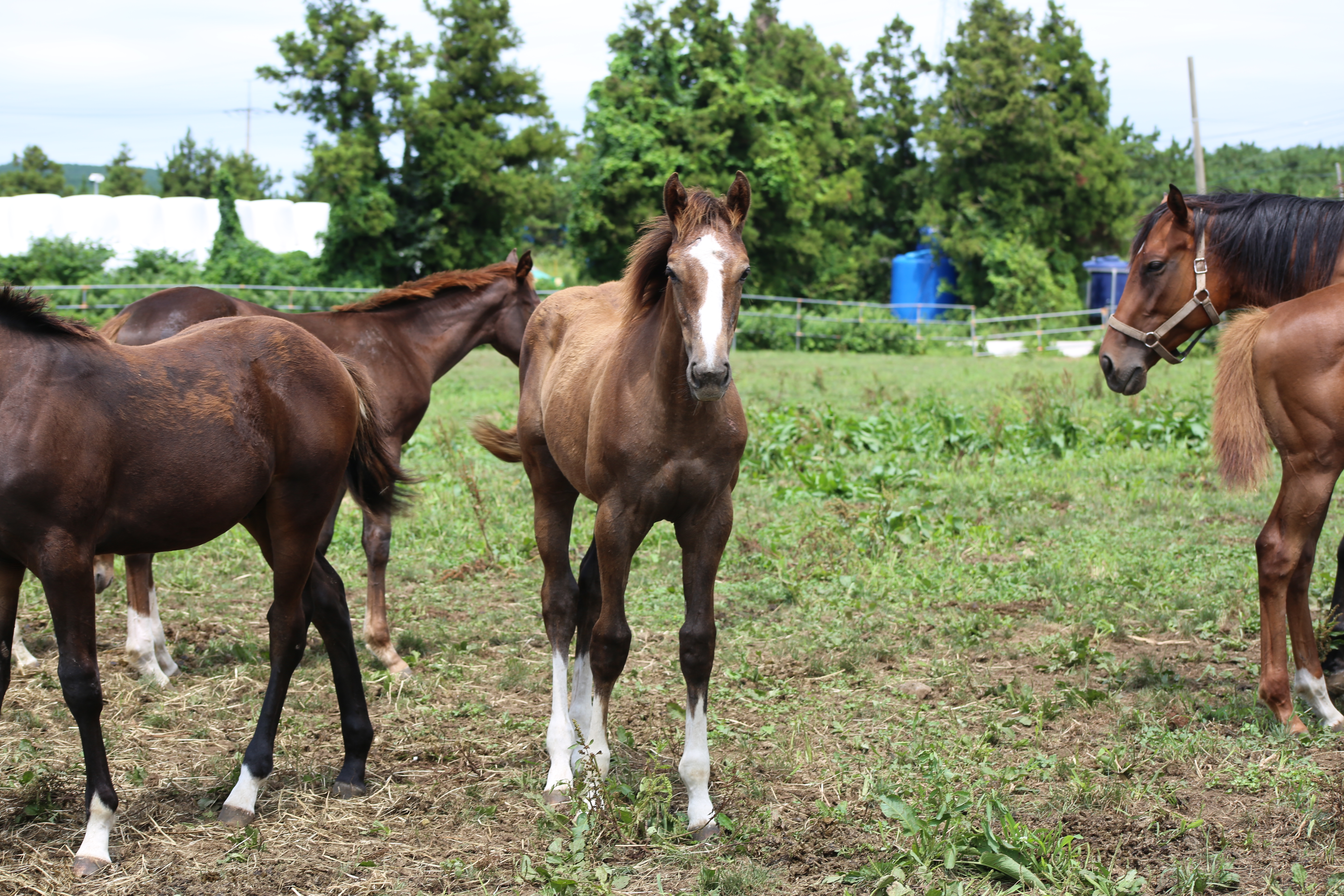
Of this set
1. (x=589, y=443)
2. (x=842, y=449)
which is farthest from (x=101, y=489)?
(x=842, y=449)

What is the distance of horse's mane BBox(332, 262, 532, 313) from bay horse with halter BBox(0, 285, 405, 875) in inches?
90.5

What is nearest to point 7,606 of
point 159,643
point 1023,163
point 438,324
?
point 159,643

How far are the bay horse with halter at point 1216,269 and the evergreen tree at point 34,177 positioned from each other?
154 ft

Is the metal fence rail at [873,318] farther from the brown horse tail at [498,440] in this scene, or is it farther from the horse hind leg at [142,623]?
the brown horse tail at [498,440]

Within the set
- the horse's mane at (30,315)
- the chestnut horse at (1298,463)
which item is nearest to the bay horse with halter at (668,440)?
the horse's mane at (30,315)

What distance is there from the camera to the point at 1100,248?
3419cm

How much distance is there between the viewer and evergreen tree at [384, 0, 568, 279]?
29703 millimetres

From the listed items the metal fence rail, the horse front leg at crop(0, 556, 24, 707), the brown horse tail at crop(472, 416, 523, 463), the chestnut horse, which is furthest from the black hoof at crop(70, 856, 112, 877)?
the metal fence rail

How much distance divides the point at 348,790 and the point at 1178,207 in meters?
4.34

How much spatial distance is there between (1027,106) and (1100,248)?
6272 mm

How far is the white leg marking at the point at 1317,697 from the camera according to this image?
420 centimetres

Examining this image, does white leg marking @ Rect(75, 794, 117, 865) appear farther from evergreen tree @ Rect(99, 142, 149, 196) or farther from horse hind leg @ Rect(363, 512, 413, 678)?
evergreen tree @ Rect(99, 142, 149, 196)

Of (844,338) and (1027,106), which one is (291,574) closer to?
(844,338)

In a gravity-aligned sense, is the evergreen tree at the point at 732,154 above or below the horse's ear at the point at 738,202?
above
